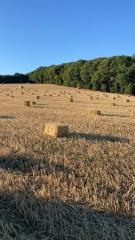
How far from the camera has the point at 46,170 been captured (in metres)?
9.23

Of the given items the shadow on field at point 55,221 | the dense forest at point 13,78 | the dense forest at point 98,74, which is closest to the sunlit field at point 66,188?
the shadow on field at point 55,221

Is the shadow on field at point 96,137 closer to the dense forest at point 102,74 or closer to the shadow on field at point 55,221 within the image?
the shadow on field at point 55,221

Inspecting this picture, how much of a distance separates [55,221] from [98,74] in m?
61.7

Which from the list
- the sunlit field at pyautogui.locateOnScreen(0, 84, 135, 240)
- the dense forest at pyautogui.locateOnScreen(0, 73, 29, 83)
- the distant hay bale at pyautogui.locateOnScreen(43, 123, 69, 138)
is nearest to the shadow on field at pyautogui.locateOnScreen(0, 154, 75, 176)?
the sunlit field at pyautogui.locateOnScreen(0, 84, 135, 240)

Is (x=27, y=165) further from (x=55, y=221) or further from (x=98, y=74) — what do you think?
(x=98, y=74)

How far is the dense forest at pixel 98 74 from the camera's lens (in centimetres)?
6311

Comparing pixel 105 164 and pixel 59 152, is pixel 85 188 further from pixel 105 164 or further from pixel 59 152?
pixel 59 152

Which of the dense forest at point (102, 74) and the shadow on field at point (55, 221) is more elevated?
the dense forest at point (102, 74)

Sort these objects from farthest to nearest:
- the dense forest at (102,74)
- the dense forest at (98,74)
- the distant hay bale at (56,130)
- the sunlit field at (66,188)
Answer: the dense forest at (98,74)
the dense forest at (102,74)
the distant hay bale at (56,130)
the sunlit field at (66,188)

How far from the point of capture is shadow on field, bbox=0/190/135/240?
6238 mm

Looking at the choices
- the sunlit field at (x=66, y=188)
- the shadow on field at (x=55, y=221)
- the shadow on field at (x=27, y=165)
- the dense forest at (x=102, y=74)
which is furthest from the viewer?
the dense forest at (x=102, y=74)

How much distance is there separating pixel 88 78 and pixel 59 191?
212 feet

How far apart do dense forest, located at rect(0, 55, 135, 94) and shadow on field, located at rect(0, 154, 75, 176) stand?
52.2m

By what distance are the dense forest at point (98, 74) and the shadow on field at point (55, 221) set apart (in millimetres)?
55053
